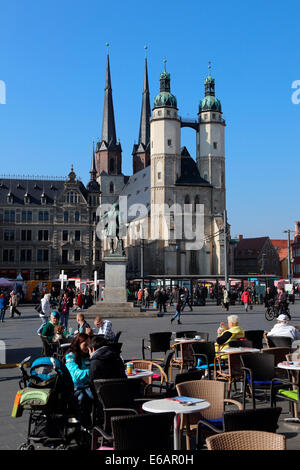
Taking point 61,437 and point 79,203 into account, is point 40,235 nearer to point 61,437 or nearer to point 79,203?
point 79,203

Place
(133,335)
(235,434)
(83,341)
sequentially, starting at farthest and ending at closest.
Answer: (133,335) → (83,341) → (235,434)

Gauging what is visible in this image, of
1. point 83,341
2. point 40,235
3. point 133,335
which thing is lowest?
point 133,335

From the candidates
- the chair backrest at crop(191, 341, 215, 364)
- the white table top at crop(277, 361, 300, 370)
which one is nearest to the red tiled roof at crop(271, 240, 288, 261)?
the chair backrest at crop(191, 341, 215, 364)

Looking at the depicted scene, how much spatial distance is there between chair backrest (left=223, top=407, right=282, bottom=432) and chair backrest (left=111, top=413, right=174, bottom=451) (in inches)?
21.8

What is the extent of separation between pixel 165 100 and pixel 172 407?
252 ft

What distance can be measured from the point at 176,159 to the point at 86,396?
7307 cm

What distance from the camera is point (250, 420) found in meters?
4.16

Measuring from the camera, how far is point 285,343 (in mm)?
9531

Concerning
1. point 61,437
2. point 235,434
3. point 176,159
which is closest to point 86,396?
point 61,437

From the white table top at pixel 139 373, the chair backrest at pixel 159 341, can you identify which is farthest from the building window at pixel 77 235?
the white table top at pixel 139 373

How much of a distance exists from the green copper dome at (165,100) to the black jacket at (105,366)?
75.1m

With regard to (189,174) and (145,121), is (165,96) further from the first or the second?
(145,121)

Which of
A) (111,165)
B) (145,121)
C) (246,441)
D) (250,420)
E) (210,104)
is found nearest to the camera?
(246,441)

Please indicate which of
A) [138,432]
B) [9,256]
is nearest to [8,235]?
[9,256]
